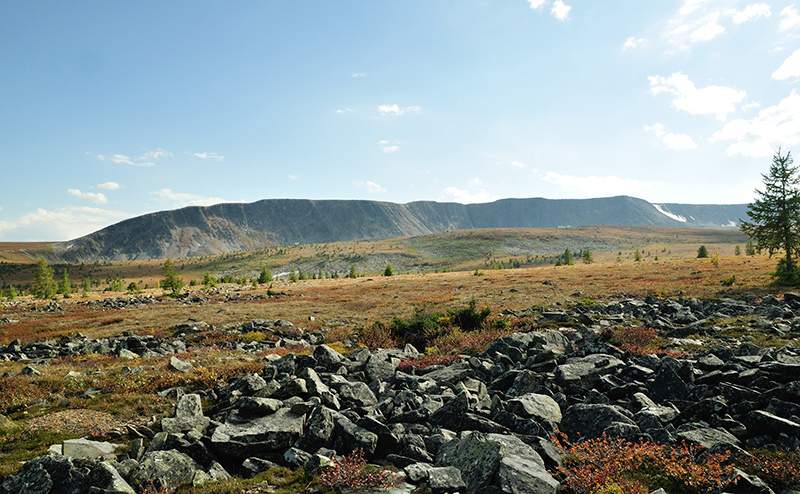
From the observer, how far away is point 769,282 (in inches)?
1217

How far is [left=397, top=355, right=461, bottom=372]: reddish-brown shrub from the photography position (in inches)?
491

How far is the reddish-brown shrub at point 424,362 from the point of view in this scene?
12.5 meters

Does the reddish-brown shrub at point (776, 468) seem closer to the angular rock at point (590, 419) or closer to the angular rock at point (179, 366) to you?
the angular rock at point (590, 419)

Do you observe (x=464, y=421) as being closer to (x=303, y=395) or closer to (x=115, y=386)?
(x=303, y=395)

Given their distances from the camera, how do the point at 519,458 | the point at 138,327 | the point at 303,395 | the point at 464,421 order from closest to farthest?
1. the point at 519,458
2. the point at 464,421
3. the point at 303,395
4. the point at 138,327

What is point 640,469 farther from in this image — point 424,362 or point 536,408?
point 424,362

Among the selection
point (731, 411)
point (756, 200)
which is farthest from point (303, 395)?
point (756, 200)

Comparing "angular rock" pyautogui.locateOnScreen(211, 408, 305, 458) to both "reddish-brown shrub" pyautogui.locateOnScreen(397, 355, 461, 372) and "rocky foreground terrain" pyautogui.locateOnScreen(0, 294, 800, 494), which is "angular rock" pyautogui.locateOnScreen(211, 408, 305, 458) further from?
"reddish-brown shrub" pyautogui.locateOnScreen(397, 355, 461, 372)

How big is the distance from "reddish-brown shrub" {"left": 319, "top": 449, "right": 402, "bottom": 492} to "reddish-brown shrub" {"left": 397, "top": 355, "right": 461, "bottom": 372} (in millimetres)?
6557

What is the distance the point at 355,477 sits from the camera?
555cm

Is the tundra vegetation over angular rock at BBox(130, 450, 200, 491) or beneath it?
beneath

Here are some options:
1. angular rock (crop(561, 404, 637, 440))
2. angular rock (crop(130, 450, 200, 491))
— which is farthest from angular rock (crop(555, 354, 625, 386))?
angular rock (crop(130, 450, 200, 491))

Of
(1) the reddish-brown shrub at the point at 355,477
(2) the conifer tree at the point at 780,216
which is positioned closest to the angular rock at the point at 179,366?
(1) the reddish-brown shrub at the point at 355,477

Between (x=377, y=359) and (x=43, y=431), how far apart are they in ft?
27.9
